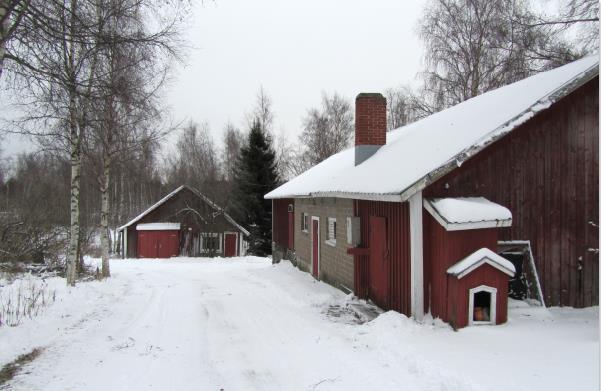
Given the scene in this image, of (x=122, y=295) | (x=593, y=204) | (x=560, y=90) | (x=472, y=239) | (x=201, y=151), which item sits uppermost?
(x=201, y=151)

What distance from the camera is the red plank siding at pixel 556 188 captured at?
857 cm

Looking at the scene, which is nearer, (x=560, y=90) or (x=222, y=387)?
(x=222, y=387)

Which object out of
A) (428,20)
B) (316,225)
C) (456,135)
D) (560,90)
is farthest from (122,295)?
(428,20)

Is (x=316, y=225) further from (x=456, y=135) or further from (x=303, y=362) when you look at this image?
(x=303, y=362)

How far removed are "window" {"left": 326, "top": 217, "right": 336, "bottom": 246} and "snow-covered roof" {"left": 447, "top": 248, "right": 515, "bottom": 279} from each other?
6076mm

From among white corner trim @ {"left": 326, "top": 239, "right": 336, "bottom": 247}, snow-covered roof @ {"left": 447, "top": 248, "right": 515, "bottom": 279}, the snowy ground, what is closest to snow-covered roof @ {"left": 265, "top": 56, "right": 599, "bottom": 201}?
snow-covered roof @ {"left": 447, "top": 248, "right": 515, "bottom": 279}

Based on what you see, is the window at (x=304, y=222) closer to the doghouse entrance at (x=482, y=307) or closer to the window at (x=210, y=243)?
the doghouse entrance at (x=482, y=307)

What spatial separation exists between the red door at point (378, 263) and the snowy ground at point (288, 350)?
2.60ft

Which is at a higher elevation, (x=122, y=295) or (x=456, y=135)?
(x=456, y=135)

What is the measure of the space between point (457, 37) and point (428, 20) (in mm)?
1539

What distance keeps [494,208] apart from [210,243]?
27719 millimetres

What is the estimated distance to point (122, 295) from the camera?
1224cm

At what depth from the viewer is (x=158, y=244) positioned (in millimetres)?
32500

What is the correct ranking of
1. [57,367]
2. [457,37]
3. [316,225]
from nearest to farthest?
[57,367] → [316,225] → [457,37]
